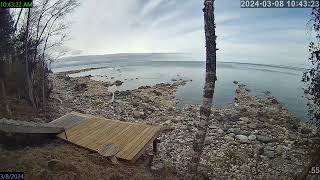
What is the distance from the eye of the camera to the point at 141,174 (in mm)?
9633

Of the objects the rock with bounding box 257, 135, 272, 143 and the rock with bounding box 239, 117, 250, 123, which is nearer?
the rock with bounding box 257, 135, 272, 143

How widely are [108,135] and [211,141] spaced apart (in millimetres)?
6792

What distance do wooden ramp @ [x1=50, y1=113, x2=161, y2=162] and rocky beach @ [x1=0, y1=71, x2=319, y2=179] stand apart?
1.64ft

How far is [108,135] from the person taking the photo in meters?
11.9

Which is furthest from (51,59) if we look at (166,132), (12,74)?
(166,132)

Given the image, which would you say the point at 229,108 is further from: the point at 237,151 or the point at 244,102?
the point at 237,151

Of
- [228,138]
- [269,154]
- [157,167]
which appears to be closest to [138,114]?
[228,138]

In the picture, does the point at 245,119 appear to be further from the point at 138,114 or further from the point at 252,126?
the point at 138,114

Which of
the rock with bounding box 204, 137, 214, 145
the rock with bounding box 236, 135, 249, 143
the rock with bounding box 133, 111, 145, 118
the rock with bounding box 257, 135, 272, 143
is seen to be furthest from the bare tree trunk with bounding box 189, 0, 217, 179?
the rock with bounding box 133, 111, 145, 118

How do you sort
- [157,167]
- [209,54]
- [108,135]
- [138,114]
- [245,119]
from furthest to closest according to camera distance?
[245,119], [138,114], [108,135], [157,167], [209,54]

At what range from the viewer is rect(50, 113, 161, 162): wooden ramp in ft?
35.0

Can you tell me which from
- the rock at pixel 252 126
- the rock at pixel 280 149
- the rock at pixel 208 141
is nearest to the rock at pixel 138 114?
the rock at pixel 208 141

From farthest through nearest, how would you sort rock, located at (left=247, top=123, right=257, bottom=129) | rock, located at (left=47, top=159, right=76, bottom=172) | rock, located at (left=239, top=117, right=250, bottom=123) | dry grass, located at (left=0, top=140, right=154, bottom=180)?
1. rock, located at (left=239, top=117, right=250, bottom=123)
2. rock, located at (left=247, top=123, right=257, bottom=129)
3. rock, located at (left=47, top=159, right=76, bottom=172)
4. dry grass, located at (left=0, top=140, right=154, bottom=180)

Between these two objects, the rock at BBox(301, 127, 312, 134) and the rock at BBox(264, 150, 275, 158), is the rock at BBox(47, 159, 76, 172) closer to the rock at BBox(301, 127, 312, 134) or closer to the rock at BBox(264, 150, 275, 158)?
the rock at BBox(264, 150, 275, 158)
